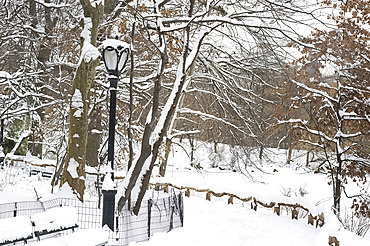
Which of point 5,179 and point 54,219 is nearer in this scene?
point 54,219

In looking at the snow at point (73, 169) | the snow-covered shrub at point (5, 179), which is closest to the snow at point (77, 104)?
the snow at point (73, 169)

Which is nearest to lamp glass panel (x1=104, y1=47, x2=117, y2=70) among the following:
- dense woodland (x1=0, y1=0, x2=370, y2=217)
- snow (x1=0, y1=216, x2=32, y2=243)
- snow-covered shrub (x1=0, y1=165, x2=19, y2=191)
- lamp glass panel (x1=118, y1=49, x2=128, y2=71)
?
lamp glass panel (x1=118, y1=49, x2=128, y2=71)

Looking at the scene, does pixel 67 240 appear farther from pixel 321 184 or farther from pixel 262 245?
pixel 321 184

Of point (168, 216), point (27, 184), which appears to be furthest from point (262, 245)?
point (27, 184)

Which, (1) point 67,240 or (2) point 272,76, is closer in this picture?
(1) point 67,240

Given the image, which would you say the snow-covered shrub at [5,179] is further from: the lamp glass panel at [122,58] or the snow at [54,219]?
the lamp glass panel at [122,58]

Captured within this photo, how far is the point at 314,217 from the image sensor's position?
11.3 metres

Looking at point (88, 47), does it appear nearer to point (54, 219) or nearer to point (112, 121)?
point (112, 121)

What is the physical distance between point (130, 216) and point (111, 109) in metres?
2.53

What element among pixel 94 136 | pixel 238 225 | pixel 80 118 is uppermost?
pixel 80 118

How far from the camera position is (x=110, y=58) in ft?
22.2

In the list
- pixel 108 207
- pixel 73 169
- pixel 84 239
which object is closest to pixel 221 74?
pixel 73 169

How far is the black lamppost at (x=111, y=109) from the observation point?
21.3ft

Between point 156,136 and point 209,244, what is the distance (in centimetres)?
251
